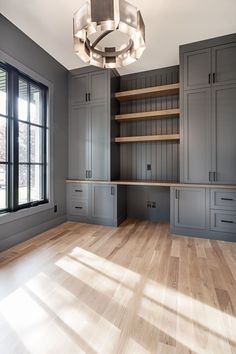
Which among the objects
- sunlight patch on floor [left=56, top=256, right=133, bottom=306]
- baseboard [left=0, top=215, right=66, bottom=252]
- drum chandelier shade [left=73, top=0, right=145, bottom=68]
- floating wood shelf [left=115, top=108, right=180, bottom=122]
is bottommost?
sunlight patch on floor [left=56, top=256, right=133, bottom=306]

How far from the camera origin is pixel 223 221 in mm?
2873

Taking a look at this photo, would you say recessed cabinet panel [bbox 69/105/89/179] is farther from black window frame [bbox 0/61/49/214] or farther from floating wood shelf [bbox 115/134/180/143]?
black window frame [bbox 0/61/49/214]

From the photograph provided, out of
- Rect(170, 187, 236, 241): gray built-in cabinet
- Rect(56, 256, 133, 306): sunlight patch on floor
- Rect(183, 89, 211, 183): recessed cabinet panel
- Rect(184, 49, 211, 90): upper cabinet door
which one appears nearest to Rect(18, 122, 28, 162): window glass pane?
Rect(56, 256, 133, 306): sunlight patch on floor

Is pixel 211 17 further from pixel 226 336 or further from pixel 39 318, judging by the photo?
pixel 39 318

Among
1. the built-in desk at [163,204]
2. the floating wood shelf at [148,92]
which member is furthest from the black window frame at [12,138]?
the floating wood shelf at [148,92]

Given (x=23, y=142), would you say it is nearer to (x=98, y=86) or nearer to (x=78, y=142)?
(x=78, y=142)

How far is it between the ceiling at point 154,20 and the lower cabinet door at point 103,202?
2.37m

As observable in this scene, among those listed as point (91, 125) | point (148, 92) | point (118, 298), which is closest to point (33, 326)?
point (118, 298)

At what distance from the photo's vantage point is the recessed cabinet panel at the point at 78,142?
3.79 meters

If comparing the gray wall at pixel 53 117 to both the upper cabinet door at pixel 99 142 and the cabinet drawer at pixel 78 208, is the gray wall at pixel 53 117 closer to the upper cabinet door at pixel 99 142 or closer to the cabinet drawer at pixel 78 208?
the cabinet drawer at pixel 78 208

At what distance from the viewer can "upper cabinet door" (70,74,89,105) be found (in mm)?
3744

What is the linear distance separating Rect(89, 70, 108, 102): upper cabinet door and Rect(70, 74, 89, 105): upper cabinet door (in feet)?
0.36

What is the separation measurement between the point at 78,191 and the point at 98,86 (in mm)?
2037

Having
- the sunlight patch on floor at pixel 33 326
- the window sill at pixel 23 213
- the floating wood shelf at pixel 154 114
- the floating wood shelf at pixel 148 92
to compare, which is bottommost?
the sunlight patch on floor at pixel 33 326
